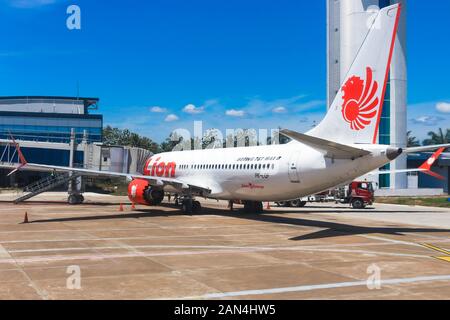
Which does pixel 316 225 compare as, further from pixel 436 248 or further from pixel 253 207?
pixel 436 248

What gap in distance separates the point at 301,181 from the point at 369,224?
516 cm

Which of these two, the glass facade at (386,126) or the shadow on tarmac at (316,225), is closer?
the shadow on tarmac at (316,225)

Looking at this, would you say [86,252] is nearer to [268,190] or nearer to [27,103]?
[268,190]

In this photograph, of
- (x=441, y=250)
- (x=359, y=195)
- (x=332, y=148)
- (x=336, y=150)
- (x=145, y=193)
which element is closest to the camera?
(x=441, y=250)

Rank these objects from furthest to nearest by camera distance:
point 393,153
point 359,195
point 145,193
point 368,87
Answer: point 359,195
point 145,193
point 368,87
point 393,153

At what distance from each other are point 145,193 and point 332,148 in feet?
47.5

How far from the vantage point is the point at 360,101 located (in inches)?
732

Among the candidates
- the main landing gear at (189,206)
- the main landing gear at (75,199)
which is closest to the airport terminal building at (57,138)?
the main landing gear at (75,199)

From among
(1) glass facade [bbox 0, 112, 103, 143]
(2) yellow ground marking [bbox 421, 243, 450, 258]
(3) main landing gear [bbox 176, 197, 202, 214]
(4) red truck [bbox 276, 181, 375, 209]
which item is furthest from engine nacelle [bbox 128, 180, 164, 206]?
(1) glass facade [bbox 0, 112, 103, 143]

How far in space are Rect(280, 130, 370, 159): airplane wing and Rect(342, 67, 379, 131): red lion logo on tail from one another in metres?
1.27

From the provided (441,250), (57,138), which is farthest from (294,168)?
(57,138)

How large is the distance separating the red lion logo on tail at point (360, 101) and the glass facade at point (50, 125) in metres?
72.0

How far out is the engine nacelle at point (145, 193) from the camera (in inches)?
1132

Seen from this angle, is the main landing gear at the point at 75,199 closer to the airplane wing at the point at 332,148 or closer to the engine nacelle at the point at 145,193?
the engine nacelle at the point at 145,193
